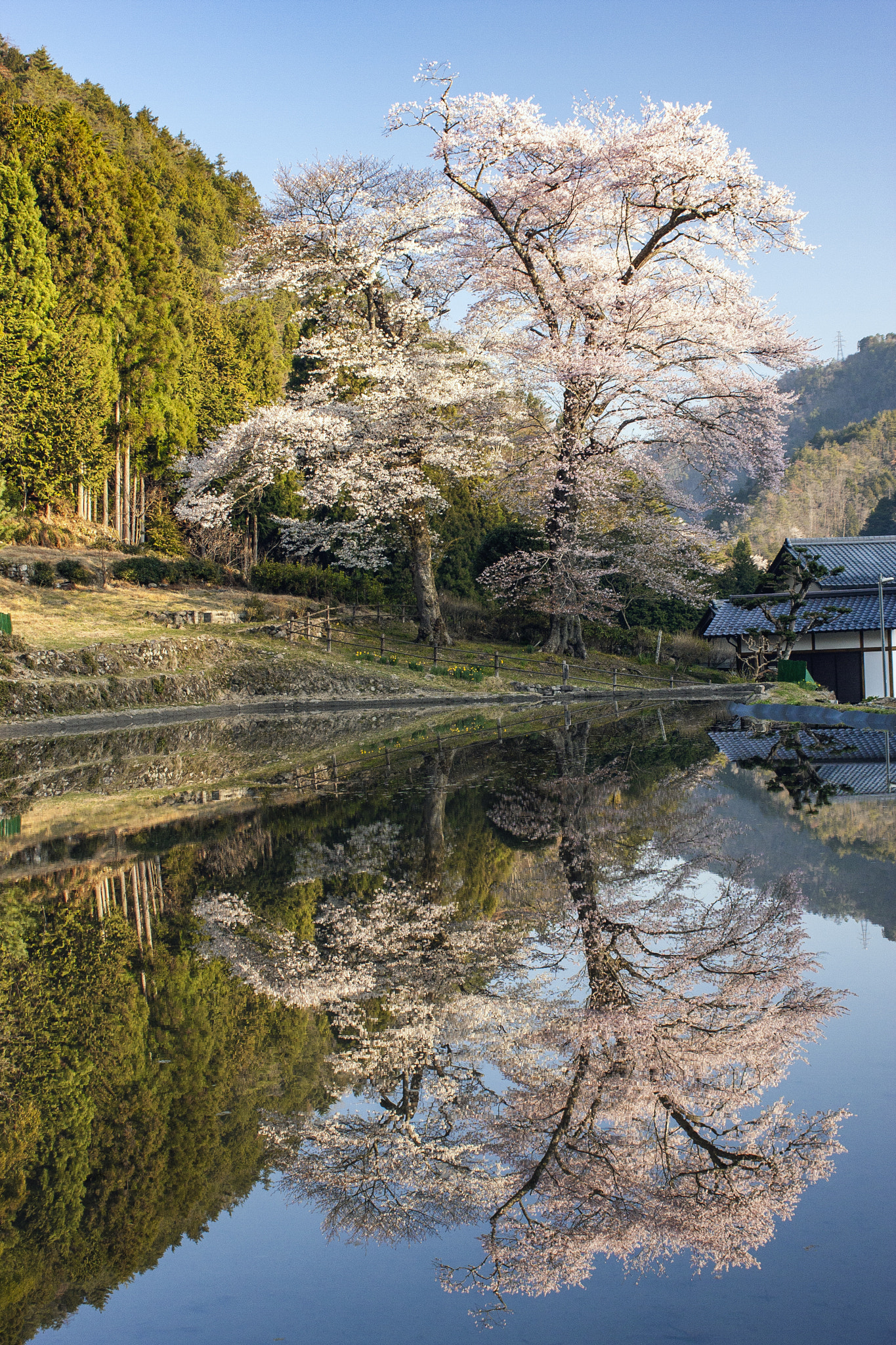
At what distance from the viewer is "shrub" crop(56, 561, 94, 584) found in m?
26.3

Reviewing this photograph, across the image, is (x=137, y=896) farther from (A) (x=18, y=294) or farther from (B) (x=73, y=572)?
(A) (x=18, y=294)

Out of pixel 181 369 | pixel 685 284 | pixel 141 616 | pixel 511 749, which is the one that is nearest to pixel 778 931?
pixel 511 749

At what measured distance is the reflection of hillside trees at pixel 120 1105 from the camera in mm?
2410

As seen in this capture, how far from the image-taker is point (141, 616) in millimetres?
25188

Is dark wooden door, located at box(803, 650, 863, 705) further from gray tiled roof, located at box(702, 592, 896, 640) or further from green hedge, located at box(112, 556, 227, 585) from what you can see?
green hedge, located at box(112, 556, 227, 585)

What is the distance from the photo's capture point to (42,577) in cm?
2586

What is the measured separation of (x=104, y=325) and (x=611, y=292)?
16090 mm

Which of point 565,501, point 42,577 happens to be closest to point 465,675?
point 565,501

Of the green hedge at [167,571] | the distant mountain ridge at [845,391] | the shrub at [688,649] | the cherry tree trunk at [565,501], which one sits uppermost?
the distant mountain ridge at [845,391]

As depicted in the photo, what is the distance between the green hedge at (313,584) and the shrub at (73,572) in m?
6.90

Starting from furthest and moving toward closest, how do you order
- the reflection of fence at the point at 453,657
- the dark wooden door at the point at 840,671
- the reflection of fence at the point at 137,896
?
1. the dark wooden door at the point at 840,671
2. the reflection of fence at the point at 453,657
3. the reflection of fence at the point at 137,896

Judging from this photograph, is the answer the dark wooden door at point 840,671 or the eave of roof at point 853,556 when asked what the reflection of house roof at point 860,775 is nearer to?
the dark wooden door at point 840,671

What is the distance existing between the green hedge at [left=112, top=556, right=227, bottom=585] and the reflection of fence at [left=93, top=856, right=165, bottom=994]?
23173mm

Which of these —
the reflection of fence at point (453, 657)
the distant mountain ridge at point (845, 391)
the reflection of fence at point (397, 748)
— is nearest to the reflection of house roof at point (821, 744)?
the reflection of fence at point (397, 748)
